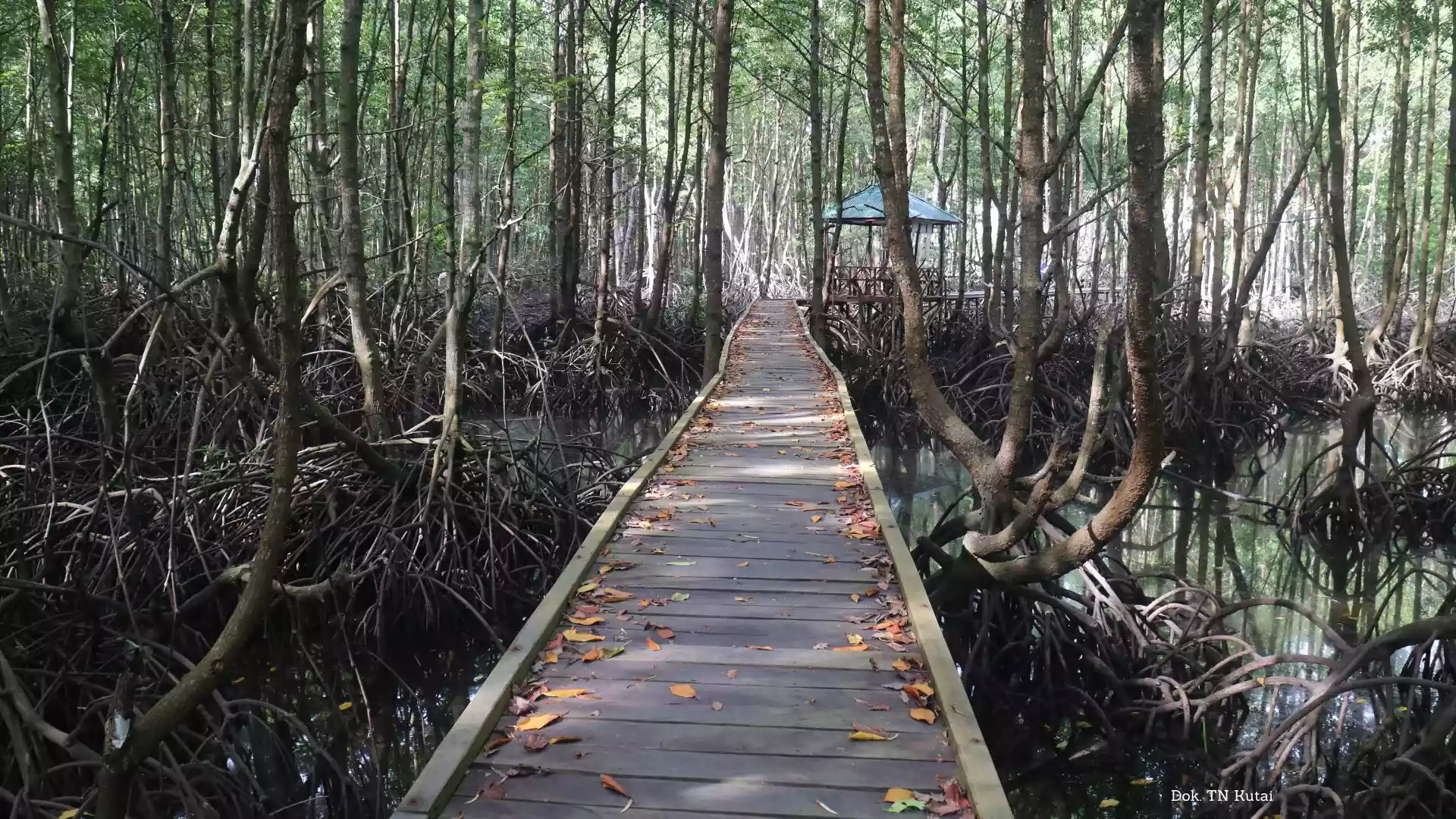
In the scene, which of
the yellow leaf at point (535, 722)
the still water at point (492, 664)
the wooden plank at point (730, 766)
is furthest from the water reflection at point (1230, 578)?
the yellow leaf at point (535, 722)

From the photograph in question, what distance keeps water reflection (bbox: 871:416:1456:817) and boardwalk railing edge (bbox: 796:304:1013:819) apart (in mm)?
1630

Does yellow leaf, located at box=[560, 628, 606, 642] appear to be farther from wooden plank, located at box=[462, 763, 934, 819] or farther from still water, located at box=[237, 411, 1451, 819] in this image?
still water, located at box=[237, 411, 1451, 819]

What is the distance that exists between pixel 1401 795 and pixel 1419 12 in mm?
17562

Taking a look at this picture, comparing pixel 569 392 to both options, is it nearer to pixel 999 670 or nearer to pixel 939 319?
pixel 939 319

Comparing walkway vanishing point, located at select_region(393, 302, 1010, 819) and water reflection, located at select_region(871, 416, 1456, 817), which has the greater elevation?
walkway vanishing point, located at select_region(393, 302, 1010, 819)

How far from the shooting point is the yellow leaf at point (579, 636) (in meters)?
3.58

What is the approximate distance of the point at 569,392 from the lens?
1406 cm

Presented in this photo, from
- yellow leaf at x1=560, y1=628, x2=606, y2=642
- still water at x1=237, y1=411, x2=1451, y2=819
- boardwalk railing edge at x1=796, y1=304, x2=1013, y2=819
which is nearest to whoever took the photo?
boardwalk railing edge at x1=796, y1=304, x2=1013, y2=819

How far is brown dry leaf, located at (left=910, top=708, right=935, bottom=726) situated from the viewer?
2971 millimetres

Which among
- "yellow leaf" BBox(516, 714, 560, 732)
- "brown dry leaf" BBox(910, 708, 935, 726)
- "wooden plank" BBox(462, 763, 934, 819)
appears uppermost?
"yellow leaf" BBox(516, 714, 560, 732)

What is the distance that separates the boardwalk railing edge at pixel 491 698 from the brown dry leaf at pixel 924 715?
1.23 m

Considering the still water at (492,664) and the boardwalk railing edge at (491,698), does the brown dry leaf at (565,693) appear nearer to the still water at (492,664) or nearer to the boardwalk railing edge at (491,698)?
the boardwalk railing edge at (491,698)

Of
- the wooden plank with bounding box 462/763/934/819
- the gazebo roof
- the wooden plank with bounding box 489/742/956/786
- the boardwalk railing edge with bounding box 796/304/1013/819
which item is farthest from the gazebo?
the wooden plank with bounding box 462/763/934/819

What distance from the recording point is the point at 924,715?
299cm
